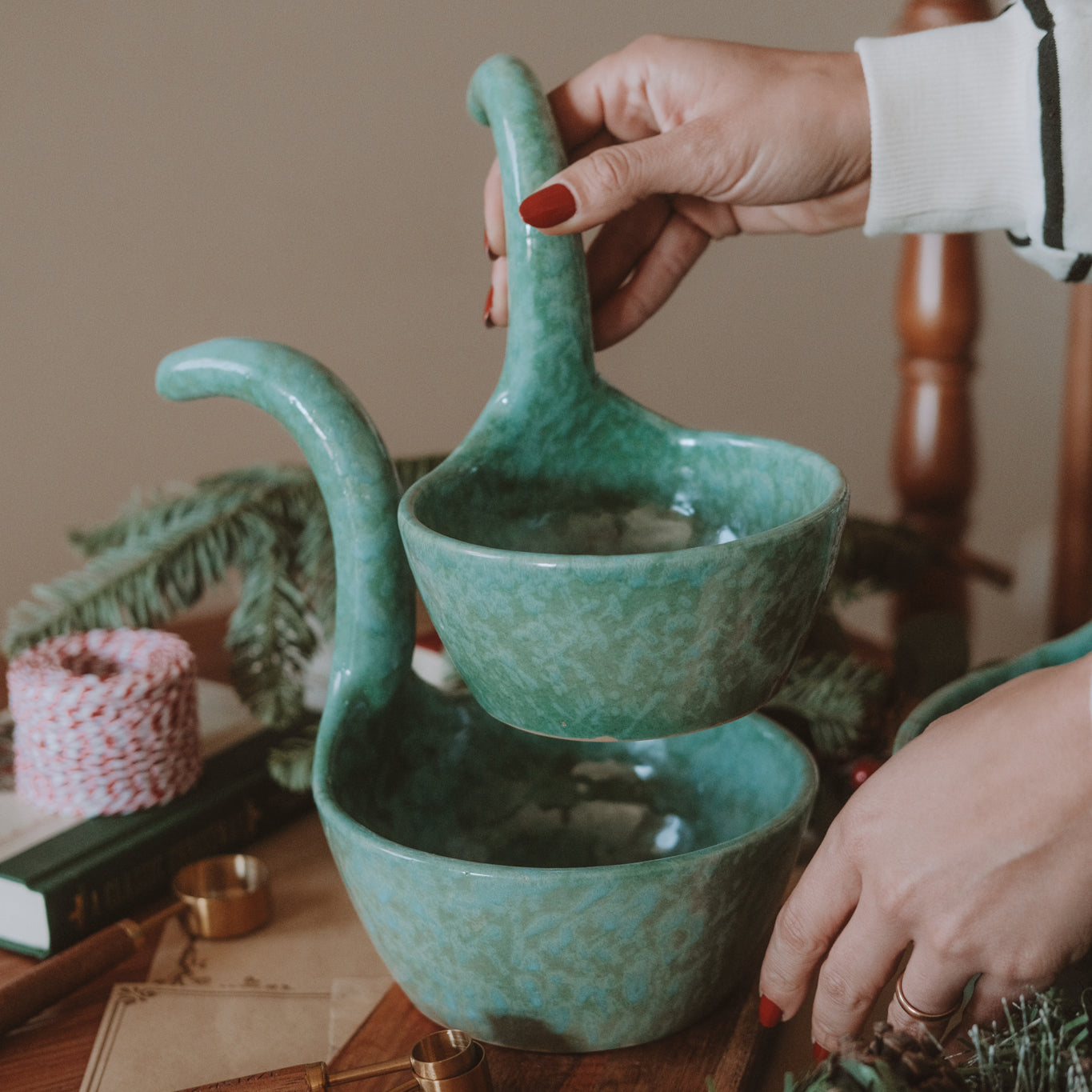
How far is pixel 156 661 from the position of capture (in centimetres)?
63

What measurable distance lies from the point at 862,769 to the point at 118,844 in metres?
0.41

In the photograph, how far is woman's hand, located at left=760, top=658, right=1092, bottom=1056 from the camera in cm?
37

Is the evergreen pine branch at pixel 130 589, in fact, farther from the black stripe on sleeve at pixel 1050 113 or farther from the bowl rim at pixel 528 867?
the black stripe on sleeve at pixel 1050 113

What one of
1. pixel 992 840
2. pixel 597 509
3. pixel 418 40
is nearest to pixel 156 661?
pixel 597 509

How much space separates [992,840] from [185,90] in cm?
107

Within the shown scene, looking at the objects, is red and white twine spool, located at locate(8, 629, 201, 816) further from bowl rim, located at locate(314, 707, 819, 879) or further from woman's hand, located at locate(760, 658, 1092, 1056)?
woman's hand, located at locate(760, 658, 1092, 1056)

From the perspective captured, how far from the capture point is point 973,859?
14.7 inches

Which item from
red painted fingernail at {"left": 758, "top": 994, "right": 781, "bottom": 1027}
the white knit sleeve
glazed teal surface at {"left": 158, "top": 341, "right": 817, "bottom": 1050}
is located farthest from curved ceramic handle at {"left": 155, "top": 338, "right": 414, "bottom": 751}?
the white knit sleeve

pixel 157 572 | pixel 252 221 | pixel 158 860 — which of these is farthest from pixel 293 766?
pixel 252 221

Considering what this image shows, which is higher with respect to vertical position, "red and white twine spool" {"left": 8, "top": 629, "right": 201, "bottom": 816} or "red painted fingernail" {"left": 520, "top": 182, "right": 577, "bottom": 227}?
"red painted fingernail" {"left": 520, "top": 182, "right": 577, "bottom": 227}

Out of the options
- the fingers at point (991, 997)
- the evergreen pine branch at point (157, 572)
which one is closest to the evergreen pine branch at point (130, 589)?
the evergreen pine branch at point (157, 572)

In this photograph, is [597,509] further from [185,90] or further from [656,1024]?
[185,90]

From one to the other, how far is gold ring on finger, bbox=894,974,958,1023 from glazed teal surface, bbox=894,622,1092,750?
10 cm

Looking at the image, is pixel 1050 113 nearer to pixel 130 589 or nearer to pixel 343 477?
pixel 343 477
